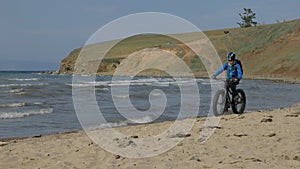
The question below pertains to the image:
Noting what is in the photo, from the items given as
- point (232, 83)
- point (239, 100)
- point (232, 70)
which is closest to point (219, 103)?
point (239, 100)

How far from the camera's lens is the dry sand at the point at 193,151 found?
23.1ft

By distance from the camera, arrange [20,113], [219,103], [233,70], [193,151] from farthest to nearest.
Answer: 1. [20,113]
2. [219,103]
3. [233,70]
4. [193,151]

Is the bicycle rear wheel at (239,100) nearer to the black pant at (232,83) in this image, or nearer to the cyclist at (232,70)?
the black pant at (232,83)

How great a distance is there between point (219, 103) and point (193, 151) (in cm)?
633

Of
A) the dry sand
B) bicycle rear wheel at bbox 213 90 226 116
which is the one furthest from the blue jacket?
the dry sand

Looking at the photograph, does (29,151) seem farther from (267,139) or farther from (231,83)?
(231,83)

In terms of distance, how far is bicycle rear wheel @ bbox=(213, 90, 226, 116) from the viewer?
1391cm

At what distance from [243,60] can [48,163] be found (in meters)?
76.7

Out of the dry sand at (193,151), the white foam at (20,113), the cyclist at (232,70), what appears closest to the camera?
the dry sand at (193,151)

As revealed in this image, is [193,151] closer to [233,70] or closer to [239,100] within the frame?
[233,70]

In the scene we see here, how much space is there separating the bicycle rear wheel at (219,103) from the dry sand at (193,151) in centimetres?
322

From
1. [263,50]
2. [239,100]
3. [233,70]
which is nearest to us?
[233,70]

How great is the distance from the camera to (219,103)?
14094mm

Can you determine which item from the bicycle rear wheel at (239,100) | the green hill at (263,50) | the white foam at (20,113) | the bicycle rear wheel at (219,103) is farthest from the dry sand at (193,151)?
the green hill at (263,50)
